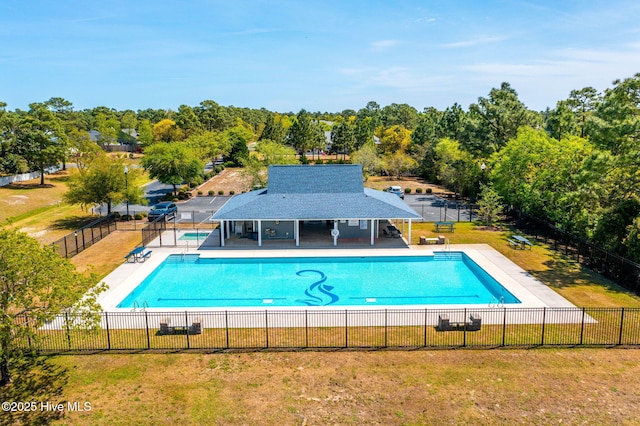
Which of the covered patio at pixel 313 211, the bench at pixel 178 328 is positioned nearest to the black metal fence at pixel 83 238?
the covered patio at pixel 313 211

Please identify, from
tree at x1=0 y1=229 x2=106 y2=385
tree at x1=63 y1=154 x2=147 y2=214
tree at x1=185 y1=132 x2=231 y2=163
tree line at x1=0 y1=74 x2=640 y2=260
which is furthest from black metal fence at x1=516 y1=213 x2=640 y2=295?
tree at x1=185 y1=132 x2=231 y2=163

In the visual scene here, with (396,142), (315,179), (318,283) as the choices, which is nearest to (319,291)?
(318,283)

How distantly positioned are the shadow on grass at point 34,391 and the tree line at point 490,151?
26.0 m

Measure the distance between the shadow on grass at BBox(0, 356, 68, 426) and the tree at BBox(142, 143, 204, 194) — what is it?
3730 centimetres

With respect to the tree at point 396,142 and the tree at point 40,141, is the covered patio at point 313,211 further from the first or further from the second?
the tree at point 396,142

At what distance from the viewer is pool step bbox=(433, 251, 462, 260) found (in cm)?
3323

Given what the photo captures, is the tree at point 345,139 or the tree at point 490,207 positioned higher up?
the tree at point 345,139

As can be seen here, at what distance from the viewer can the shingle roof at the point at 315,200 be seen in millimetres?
33844

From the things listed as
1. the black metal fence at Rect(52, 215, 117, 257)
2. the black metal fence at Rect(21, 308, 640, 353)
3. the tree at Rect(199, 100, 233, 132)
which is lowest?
the black metal fence at Rect(21, 308, 640, 353)

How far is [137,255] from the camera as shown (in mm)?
31781

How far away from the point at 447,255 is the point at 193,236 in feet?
66.3

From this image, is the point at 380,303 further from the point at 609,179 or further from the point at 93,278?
the point at 609,179

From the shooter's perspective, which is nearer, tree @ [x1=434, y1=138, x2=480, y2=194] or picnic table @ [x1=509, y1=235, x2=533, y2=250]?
picnic table @ [x1=509, y1=235, x2=533, y2=250]

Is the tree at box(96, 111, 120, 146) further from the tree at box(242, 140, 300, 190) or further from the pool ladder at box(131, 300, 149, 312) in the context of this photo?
the pool ladder at box(131, 300, 149, 312)
